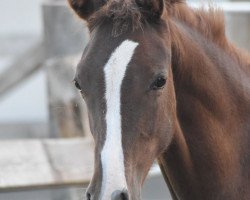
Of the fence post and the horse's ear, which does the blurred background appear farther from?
the horse's ear

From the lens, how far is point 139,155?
10.5 ft

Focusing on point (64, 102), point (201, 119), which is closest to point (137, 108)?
point (201, 119)

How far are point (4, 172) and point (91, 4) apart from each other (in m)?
2.37

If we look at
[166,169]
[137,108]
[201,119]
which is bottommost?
[166,169]

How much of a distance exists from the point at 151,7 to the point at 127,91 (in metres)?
0.45

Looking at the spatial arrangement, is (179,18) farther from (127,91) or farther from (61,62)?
(61,62)

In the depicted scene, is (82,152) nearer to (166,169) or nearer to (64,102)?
(64,102)

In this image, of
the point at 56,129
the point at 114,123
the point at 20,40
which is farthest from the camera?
the point at 20,40

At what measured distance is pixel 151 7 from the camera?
336 cm

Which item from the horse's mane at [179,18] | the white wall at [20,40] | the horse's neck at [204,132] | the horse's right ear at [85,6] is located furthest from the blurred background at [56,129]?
the white wall at [20,40]

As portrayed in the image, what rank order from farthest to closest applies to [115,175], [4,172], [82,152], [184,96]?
[82,152] → [4,172] → [184,96] → [115,175]

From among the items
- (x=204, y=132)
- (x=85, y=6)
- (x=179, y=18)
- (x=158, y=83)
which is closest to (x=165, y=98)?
(x=158, y=83)

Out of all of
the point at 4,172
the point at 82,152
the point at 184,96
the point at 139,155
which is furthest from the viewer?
the point at 82,152

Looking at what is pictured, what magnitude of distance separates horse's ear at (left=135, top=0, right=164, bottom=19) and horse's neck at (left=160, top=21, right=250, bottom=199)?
0.18 metres
